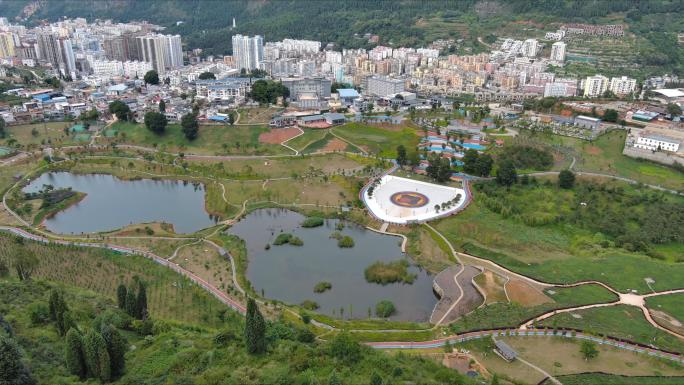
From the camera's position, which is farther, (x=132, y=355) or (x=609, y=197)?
(x=609, y=197)

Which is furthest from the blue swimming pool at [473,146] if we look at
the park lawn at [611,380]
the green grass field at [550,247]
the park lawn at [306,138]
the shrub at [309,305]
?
the park lawn at [611,380]

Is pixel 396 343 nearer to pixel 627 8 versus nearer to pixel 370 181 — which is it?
pixel 370 181

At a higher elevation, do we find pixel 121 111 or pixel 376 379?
pixel 121 111

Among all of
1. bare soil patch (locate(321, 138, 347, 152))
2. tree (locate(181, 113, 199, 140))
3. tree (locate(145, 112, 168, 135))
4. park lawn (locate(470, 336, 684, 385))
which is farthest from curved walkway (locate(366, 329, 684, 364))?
tree (locate(145, 112, 168, 135))

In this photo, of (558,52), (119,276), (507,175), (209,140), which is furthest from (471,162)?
(558,52)

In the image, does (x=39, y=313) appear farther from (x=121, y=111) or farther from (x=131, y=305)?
(x=121, y=111)

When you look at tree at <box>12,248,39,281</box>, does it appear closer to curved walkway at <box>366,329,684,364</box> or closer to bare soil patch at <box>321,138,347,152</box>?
curved walkway at <box>366,329,684,364</box>

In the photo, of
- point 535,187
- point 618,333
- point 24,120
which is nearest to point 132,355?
point 618,333
